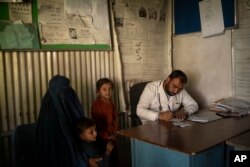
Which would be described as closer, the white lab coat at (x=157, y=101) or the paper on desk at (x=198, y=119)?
the paper on desk at (x=198, y=119)

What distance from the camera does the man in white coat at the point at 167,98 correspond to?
2.69 metres

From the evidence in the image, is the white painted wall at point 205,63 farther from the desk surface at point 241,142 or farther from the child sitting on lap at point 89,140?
the child sitting on lap at point 89,140

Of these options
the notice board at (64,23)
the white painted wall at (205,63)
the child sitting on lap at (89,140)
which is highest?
the notice board at (64,23)

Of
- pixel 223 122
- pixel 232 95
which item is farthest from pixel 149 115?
pixel 232 95

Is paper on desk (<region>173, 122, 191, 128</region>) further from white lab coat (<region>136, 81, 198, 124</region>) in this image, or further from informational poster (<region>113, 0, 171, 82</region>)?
informational poster (<region>113, 0, 171, 82</region>)

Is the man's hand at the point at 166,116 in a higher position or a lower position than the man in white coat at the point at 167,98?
lower

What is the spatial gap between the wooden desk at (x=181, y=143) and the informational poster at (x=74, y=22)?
1.14 m

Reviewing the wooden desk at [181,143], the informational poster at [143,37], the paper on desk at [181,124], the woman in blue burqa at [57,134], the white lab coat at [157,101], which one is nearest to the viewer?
the wooden desk at [181,143]

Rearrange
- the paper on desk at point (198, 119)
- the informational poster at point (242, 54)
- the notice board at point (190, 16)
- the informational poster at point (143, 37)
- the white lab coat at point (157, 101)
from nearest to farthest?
the paper on desk at point (198, 119) → the white lab coat at point (157, 101) → the informational poster at point (242, 54) → the notice board at point (190, 16) → the informational poster at point (143, 37)

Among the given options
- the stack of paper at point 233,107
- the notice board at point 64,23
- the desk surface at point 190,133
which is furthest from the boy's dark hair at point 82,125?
the stack of paper at point 233,107

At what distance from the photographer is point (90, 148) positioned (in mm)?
2131

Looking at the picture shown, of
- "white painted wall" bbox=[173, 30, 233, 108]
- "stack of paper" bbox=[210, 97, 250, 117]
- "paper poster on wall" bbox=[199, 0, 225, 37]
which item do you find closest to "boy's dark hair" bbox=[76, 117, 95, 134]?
"stack of paper" bbox=[210, 97, 250, 117]

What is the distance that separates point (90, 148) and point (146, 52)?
1.71 metres

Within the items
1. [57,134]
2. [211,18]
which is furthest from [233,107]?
[57,134]
